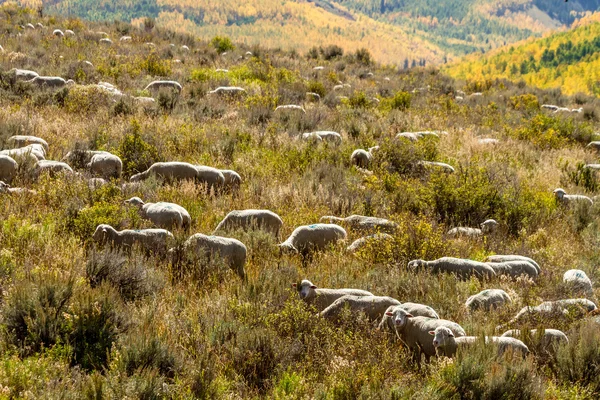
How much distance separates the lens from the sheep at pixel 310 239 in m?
5.59

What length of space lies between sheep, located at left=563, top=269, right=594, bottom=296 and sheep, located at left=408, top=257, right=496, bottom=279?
0.72 metres

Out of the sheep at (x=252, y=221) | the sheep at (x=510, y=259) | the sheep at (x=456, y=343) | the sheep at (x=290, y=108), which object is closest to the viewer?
the sheep at (x=456, y=343)

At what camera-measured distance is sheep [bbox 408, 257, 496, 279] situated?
16.7ft

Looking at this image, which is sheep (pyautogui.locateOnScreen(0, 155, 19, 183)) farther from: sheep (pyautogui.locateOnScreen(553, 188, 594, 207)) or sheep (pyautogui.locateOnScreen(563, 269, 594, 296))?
sheep (pyautogui.locateOnScreen(553, 188, 594, 207))

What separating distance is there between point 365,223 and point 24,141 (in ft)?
18.2

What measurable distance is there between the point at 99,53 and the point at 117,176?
10.6 m

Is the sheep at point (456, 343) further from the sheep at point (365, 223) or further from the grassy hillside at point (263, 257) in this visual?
the sheep at point (365, 223)

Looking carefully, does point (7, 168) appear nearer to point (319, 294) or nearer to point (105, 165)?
point (105, 165)

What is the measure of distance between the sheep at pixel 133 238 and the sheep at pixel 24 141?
3642 millimetres

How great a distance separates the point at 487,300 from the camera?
4.42m

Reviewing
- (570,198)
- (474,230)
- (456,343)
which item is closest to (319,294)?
(456,343)

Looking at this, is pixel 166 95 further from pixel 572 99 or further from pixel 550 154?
pixel 572 99

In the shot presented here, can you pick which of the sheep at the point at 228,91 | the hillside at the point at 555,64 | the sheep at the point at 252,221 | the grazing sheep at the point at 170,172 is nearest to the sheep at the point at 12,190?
the grazing sheep at the point at 170,172

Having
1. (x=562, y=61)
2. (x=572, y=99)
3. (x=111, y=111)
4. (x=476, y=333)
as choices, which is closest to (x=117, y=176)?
(x=111, y=111)
